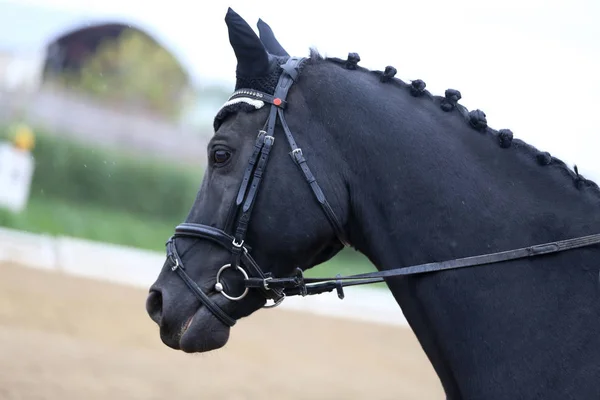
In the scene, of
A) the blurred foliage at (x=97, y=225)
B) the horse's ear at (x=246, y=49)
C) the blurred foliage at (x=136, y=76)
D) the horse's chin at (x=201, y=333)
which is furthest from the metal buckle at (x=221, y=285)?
the blurred foliage at (x=136, y=76)

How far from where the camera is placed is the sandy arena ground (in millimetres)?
7441

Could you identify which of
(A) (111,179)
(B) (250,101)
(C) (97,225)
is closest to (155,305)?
(B) (250,101)

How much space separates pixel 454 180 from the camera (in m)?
2.78

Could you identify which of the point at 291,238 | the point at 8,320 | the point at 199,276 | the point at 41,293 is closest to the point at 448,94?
the point at 291,238

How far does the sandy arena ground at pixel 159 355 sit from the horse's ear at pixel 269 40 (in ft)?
14.4

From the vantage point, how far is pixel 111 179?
785 inches

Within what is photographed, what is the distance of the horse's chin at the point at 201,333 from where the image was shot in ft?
9.62

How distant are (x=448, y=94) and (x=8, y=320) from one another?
333 inches

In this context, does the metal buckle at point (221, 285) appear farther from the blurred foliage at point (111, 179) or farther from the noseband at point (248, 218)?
the blurred foliage at point (111, 179)

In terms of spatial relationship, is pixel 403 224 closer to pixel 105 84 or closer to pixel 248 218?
pixel 248 218

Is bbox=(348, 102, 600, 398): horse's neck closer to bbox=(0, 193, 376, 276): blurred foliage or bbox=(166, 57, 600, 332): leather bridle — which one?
bbox=(166, 57, 600, 332): leather bridle

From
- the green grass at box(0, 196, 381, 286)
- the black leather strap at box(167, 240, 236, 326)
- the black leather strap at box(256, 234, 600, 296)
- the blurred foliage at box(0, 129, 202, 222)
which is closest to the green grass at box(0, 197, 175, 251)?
the green grass at box(0, 196, 381, 286)

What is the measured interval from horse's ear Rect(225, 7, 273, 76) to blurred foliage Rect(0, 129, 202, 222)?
54.5 ft

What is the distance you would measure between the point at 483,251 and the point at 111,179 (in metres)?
18.3
